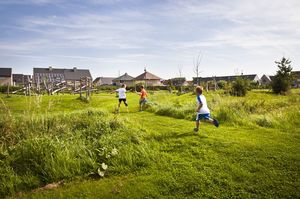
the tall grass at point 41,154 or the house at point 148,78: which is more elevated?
the house at point 148,78

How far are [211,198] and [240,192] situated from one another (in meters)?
0.55

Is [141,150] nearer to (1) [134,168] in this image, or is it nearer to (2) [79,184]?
(1) [134,168]

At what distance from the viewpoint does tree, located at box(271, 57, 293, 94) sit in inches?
1230

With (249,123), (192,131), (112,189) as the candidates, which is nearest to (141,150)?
(112,189)

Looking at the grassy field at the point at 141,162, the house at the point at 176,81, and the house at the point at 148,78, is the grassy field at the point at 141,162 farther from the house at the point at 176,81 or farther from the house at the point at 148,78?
the house at the point at 148,78

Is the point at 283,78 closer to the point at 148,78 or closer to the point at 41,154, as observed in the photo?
the point at 41,154

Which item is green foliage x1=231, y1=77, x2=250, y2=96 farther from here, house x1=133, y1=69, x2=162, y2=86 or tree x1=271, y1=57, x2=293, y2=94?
house x1=133, y1=69, x2=162, y2=86

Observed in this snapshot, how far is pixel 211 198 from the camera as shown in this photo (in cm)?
440

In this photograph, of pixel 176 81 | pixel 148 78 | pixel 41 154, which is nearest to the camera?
pixel 41 154

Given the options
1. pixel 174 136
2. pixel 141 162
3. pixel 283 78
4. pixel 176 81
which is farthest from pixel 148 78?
pixel 141 162

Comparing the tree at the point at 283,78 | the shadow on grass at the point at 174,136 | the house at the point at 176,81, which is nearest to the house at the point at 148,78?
the house at the point at 176,81

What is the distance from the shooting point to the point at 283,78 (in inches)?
1228

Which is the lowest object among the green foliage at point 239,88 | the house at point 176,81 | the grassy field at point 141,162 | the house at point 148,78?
the grassy field at point 141,162

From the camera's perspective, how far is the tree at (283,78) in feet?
103
